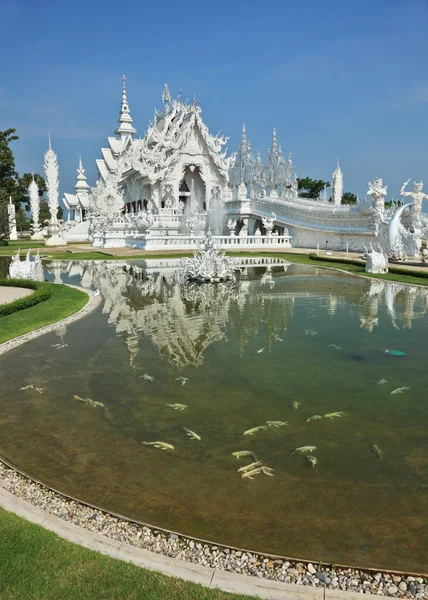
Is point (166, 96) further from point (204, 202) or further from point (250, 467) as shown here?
point (250, 467)

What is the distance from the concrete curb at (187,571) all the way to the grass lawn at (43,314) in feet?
21.4

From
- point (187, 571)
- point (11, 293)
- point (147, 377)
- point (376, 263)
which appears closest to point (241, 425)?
point (147, 377)

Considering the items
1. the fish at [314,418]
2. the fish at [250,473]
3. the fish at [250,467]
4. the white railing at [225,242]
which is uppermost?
the white railing at [225,242]

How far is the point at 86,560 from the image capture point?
11.4ft

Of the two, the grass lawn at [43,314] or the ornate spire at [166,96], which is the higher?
the ornate spire at [166,96]

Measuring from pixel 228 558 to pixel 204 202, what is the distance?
45054 millimetres

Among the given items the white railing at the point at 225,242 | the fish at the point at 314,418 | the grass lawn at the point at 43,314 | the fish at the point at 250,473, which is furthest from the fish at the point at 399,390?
the white railing at the point at 225,242

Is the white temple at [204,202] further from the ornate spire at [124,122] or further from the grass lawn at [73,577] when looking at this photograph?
the grass lawn at [73,577]

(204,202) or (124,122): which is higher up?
(124,122)

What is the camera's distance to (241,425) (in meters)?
5.74

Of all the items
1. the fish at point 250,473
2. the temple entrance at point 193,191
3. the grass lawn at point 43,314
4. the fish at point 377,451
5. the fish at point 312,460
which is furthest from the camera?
the temple entrance at point 193,191

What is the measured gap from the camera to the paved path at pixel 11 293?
13637 millimetres

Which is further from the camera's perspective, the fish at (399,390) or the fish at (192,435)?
the fish at (399,390)

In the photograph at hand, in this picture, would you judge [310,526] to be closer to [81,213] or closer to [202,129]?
[202,129]
